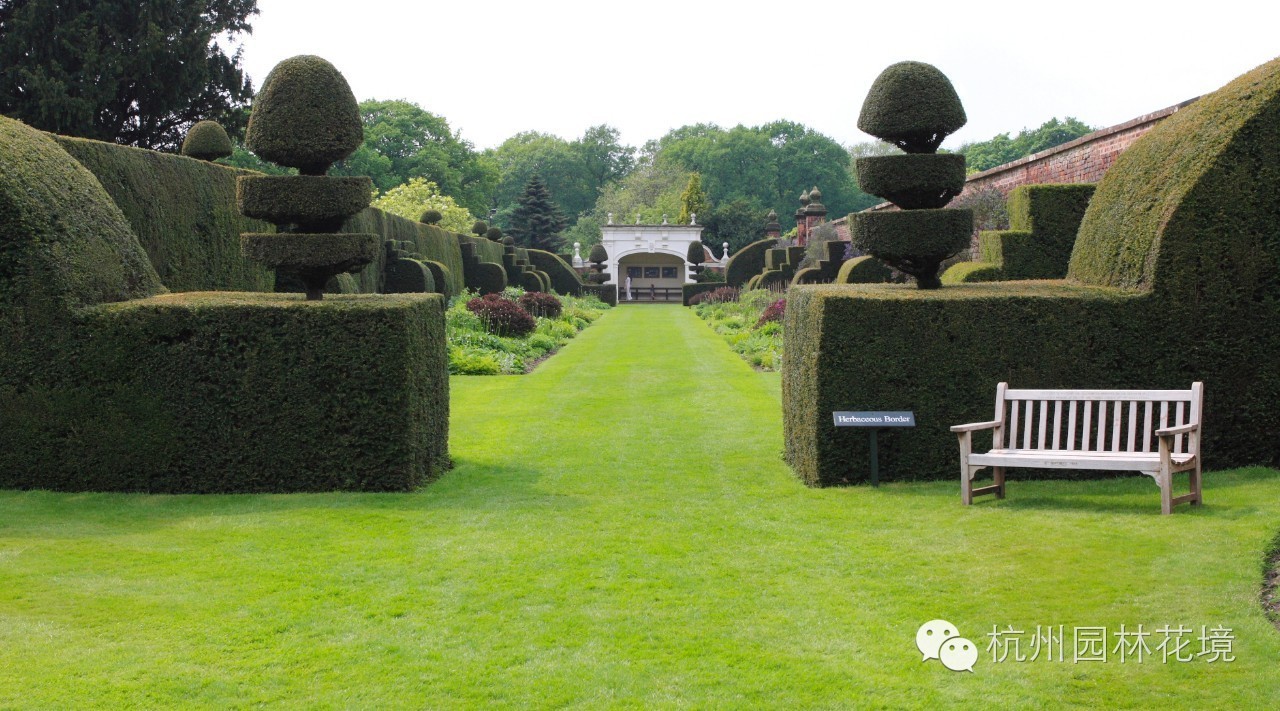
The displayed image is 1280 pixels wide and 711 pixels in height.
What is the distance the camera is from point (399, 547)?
6898mm

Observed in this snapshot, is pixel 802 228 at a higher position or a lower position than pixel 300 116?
higher

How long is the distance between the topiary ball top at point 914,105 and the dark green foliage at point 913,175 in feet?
0.88

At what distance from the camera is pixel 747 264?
46.3 meters

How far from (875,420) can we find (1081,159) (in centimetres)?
968

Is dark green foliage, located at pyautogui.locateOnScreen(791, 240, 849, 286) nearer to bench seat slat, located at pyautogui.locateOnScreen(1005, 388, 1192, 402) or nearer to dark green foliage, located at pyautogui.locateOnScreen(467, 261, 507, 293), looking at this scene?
dark green foliage, located at pyautogui.locateOnScreen(467, 261, 507, 293)

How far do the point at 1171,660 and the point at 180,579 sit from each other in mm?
5146

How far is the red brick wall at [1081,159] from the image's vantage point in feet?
46.7

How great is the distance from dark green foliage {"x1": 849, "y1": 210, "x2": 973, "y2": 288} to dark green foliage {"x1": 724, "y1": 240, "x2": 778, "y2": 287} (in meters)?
36.2

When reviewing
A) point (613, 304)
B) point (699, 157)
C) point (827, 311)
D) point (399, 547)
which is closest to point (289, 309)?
point (399, 547)

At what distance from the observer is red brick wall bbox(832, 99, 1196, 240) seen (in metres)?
14.2

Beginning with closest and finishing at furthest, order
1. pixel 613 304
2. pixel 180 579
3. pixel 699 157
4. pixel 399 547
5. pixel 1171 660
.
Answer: pixel 1171 660 → pixel 180 579 → pixel 399 547 → pixel 613 304 → pixel 699 157

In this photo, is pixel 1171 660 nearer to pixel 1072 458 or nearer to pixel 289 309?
pixel 1072 458

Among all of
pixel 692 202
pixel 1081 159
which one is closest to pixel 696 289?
pixel 692 202

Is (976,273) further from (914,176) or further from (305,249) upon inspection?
(305,249)
